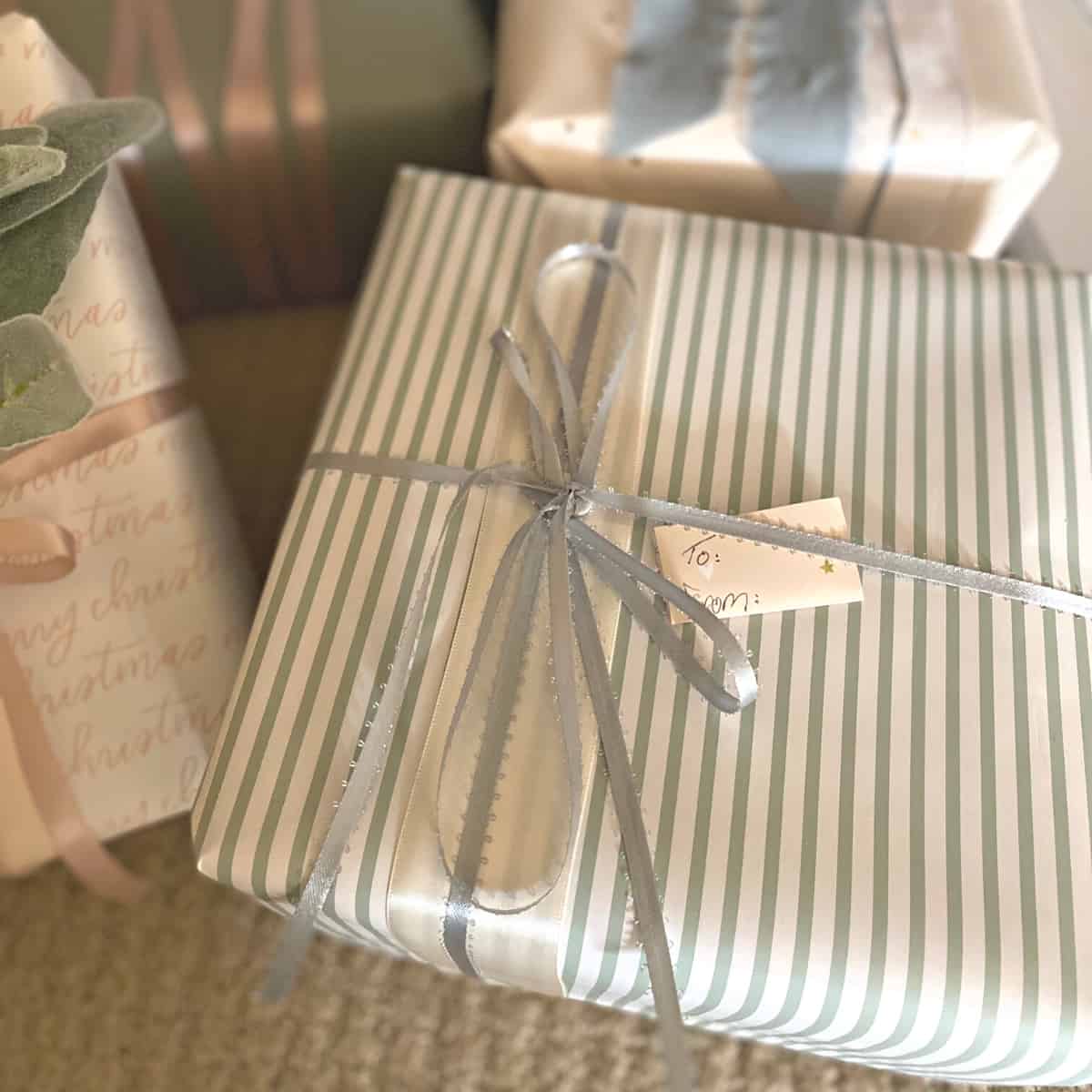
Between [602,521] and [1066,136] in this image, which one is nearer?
[602,521]

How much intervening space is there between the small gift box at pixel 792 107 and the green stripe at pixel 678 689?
9 cm

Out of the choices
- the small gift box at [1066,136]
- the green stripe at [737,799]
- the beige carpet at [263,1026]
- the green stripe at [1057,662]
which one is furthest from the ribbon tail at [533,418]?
the small gift box at [1066,136]

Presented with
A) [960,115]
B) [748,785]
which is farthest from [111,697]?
[960,115]

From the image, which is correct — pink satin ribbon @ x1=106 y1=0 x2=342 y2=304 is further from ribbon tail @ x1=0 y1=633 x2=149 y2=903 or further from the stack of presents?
ribbon tail @ x1=0 y1=633 x2=149 y2=903

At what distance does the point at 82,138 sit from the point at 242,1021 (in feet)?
2.22

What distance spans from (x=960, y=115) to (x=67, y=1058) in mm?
1017

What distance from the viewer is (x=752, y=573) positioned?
0.64 m

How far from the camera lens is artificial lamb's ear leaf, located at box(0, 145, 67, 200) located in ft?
1.92

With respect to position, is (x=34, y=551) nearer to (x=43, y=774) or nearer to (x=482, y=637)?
(x=43, y=774)

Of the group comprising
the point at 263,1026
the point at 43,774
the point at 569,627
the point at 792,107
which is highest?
the point at 792,107

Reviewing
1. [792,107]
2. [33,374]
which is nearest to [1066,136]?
[792,107]

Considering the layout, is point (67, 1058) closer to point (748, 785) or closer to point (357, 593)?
point (357, 593)

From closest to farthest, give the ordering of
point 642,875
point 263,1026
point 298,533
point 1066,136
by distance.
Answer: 1. point 642,875
2. point 298,533
3. point 263,1026
4. point 1066,136

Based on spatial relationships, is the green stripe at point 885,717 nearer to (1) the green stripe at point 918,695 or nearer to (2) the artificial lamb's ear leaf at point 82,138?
(1) the green stripe at point 918,695
